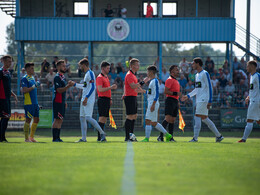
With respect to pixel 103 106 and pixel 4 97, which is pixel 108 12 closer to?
pixel 103 106

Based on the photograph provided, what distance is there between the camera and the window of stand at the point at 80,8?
29094 mm

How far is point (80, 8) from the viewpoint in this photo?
29203 millimetres

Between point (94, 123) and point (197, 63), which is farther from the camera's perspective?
point (197, 63)

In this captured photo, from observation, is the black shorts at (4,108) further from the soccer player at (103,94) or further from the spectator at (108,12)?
the spectator at (108,12)

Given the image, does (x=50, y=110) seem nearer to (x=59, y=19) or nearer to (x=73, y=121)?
(x=73, y=121)

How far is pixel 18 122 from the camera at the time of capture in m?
19.5

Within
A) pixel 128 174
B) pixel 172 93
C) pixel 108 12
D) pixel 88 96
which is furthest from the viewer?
pixel 108 12

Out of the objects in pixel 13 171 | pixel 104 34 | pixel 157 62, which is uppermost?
pixel 104 34

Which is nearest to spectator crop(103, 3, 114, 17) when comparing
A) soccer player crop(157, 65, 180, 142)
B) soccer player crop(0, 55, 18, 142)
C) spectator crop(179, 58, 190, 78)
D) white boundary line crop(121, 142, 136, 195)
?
spectator crop(179, 58, 190, 78)

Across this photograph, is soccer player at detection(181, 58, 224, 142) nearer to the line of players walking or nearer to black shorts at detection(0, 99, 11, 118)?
the line of players walking

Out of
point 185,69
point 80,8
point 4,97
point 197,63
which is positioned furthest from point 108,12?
point 4,97

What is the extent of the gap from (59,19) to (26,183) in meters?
23.9

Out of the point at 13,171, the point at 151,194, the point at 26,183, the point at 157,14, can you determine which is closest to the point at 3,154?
the point at 13,171

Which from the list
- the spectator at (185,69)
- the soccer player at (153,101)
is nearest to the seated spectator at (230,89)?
the spectator at (185,69)
